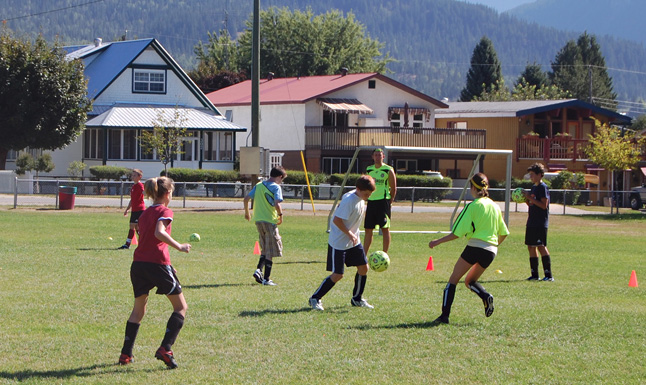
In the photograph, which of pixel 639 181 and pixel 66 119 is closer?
pixel 66 119

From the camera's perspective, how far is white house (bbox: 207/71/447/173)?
4947 cm

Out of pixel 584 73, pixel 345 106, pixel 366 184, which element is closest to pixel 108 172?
pixel 345 106

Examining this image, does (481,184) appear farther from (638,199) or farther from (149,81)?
(149,81)

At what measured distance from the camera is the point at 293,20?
77625 mm

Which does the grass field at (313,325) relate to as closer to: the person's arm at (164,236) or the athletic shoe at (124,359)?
the athletic shoe at (124,359)

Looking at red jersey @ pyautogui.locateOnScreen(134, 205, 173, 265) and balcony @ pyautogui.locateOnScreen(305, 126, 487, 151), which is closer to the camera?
red jersey @ pyautogui.locateOnScreen(134, 205, 173, 265)

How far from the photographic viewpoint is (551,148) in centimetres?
5078

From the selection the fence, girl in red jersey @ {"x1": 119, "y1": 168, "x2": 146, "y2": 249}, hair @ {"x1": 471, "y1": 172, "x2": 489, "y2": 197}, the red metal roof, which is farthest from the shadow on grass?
the red metal roof

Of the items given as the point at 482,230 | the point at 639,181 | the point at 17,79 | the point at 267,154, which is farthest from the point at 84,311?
the point at 639,181

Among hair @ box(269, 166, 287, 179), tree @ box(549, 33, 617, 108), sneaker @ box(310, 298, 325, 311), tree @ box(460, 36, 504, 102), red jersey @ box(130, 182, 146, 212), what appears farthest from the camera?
tree @ box(549, 33, 617, 108)

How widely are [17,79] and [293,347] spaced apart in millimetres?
35001

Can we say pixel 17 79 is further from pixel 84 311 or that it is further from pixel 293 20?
pixel 293 20

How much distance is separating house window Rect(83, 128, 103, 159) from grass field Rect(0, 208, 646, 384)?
30.9m

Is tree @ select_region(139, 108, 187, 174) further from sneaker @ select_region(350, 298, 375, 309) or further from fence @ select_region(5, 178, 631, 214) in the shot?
sneaker @ select_region(350, 298, 375, 309)
